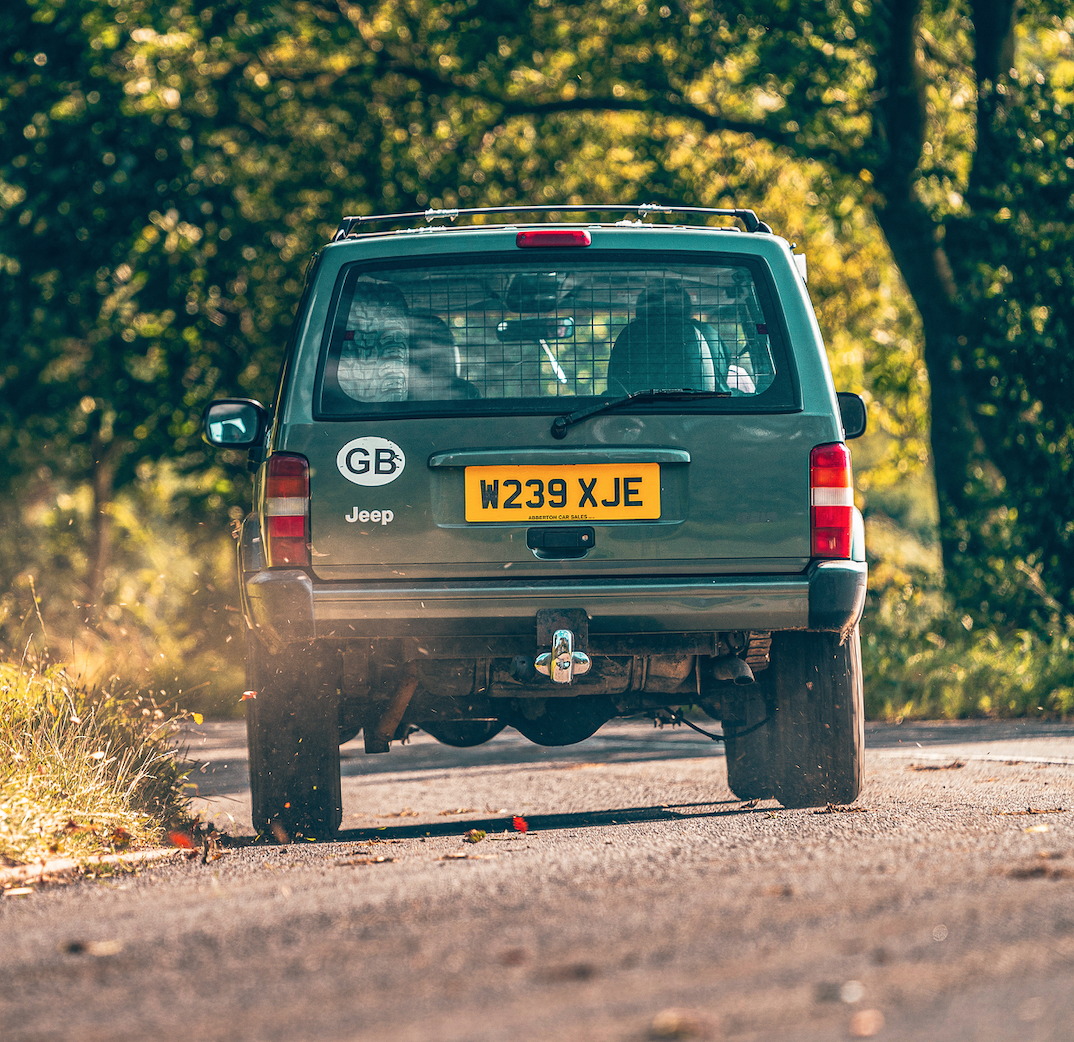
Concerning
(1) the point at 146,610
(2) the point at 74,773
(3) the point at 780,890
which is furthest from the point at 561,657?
(1) the point at 146,610

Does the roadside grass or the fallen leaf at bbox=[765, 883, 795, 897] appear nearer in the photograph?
the fallen leaf at bbox=[765, 883, 795, 897]

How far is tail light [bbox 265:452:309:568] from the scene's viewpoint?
4.95m

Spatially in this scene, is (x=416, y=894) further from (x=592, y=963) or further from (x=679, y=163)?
(x=679, y=163)

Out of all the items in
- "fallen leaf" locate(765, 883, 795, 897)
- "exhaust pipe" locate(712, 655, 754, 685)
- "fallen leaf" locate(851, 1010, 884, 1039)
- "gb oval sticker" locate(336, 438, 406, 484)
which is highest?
"gb oval sticker" locate(336, 438, 406, 484)

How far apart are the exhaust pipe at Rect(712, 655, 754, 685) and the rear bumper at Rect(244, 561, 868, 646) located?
0.96 feet

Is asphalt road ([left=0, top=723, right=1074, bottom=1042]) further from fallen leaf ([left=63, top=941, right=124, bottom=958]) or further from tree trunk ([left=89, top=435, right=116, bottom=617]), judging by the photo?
tree trunk ([left=89, top=435, right=116, bottom=617])

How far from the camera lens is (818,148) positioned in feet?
46.8

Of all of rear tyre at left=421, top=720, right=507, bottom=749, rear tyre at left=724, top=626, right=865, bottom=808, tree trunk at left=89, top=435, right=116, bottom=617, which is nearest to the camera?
rear tyre at left=724, top=626, right=865, bottom=808

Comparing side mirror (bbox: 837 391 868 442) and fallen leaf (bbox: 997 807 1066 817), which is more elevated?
side mirror (bbox: 837 391 868 442)

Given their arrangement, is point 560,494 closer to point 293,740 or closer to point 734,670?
point 734,670

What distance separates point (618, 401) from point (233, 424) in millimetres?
1585

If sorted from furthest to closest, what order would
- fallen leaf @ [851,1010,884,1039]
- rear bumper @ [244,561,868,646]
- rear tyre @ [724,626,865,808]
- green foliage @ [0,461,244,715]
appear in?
1. green foliage @ [0,461,244,715]
2. rear tyre @ [724,626,865,808]
3. rear bumper @ [244,561,868,646]
4. fallen leaf @ [851,1010,884,1039]

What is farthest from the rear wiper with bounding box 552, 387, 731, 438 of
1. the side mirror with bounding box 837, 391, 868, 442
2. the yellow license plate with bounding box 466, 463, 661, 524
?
the side mirror with bounding box 837, 391, 868, 442

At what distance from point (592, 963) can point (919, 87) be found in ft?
40.3
